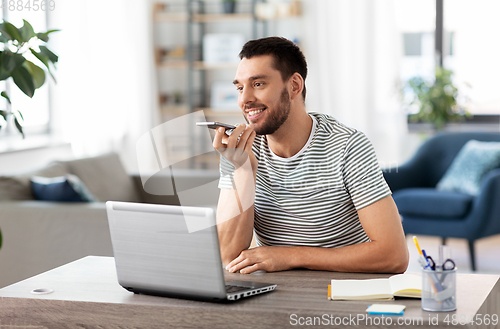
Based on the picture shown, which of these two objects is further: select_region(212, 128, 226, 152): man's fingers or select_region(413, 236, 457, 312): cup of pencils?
select_region(212, 128, 226, 152): man's fingers

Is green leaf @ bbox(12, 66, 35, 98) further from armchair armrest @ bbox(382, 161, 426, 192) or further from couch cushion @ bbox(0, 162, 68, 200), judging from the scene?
armchair armrest @ bbox(382, 161, 426, 192)

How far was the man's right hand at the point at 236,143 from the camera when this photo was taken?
1.52 meters

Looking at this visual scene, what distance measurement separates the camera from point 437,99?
4.55m

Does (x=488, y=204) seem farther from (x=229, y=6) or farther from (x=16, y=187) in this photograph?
(x=229, y=6)

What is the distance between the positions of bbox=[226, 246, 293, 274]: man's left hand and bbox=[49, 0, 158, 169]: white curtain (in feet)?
11.0

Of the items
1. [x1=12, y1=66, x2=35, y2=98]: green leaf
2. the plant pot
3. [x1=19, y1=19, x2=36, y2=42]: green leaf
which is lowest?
[x1=12, y1=66, x2=35, y2=98]: green leaf

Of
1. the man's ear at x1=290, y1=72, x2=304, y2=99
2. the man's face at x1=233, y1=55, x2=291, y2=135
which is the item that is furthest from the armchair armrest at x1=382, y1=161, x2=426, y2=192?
the man's face at x1=233, y1=55, x2=291, y2=135

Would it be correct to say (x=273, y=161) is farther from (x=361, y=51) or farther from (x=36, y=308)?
(x=361, y=51)

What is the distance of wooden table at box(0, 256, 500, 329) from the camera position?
1.13 metres

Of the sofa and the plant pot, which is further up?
the plant pot

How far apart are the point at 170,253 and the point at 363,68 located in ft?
13.4

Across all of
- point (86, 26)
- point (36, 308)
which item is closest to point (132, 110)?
point (86, 26)

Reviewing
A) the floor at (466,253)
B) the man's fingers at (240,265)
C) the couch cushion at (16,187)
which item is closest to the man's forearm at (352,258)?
the man's fingers at (240,265)

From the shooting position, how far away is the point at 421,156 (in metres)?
4.21
